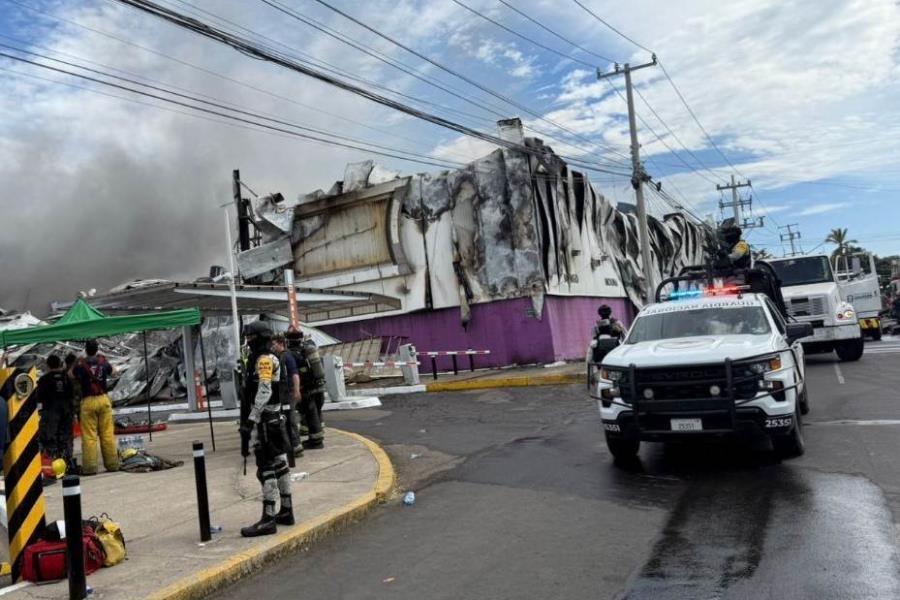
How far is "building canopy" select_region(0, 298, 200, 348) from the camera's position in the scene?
Answer: 36.5 ft

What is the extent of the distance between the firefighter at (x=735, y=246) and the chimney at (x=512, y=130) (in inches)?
462

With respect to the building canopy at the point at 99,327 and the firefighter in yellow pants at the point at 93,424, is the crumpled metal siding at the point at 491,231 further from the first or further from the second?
the firefighter in yellow pants at the point at 93,424

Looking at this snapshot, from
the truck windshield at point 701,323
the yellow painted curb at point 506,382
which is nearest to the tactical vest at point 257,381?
the truck windshield at point 701,323

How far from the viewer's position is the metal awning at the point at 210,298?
15133 millimetres

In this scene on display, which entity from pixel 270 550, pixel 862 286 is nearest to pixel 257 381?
pixel 270 550

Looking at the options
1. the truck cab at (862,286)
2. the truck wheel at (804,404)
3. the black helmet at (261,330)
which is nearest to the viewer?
the black helmet at (261,330)

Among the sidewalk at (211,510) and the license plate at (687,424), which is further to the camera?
the license plate at (687,424)

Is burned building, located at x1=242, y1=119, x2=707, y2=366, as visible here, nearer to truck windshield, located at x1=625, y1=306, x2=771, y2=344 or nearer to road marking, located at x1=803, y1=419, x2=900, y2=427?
road marking, located at x1=803, y1=419, x2=900, y2=427

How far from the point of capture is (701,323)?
855 cm

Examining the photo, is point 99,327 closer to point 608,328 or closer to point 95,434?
point 95,434

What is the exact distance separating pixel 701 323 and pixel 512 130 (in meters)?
16.8

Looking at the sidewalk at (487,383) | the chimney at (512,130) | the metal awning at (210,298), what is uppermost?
the chimney at (512,130)

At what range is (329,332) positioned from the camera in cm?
2777

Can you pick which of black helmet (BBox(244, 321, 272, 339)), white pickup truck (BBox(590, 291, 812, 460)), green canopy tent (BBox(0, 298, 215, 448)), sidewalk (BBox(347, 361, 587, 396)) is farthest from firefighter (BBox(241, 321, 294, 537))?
sidewalk (BBox(347, 361, 587, 396))
